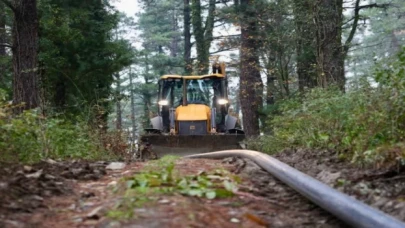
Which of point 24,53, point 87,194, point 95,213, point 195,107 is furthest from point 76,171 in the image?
point 195,107

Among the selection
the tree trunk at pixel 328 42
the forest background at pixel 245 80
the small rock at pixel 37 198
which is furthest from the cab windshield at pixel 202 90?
the small rock at pixel 37 198

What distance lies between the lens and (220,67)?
48.3ft

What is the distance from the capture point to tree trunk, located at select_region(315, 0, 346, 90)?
448 inches

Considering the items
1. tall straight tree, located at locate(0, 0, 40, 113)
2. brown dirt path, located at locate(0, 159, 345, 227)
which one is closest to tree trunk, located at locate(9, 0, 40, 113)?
tall straight tree, located at locate(0, 0, 40, 113)

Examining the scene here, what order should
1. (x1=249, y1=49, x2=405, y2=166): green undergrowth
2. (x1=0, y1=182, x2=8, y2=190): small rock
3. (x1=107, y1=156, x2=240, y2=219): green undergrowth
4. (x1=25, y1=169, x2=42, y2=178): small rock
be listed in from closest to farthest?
1. (x1=107, y1=156, x2=240, y2=219): green undergrowth
2. (x1=0, y1=182, x2=8, y2=190): small rock
3. (x1=25, y1=169, x2=42, y2=178): small rock
4. (x1=249, y1=49, x2=405, y2=166): green undergrowth

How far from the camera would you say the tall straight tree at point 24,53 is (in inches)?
372

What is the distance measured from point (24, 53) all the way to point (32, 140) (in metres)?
4.62

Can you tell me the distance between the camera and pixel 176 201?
10.6 ft

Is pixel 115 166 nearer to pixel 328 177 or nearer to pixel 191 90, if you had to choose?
pixel 328 177

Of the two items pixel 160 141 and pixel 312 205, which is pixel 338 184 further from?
pixel 160 141

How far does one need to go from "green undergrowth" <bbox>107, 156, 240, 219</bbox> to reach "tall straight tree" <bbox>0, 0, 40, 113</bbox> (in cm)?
608

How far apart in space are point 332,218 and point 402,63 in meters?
2.61

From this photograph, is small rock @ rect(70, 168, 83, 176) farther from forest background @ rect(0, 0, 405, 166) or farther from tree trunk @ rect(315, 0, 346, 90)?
tree trunk @ rect(315, 0, 346, 90)

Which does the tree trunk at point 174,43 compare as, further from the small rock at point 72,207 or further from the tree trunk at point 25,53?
the small rock at point 72,207
